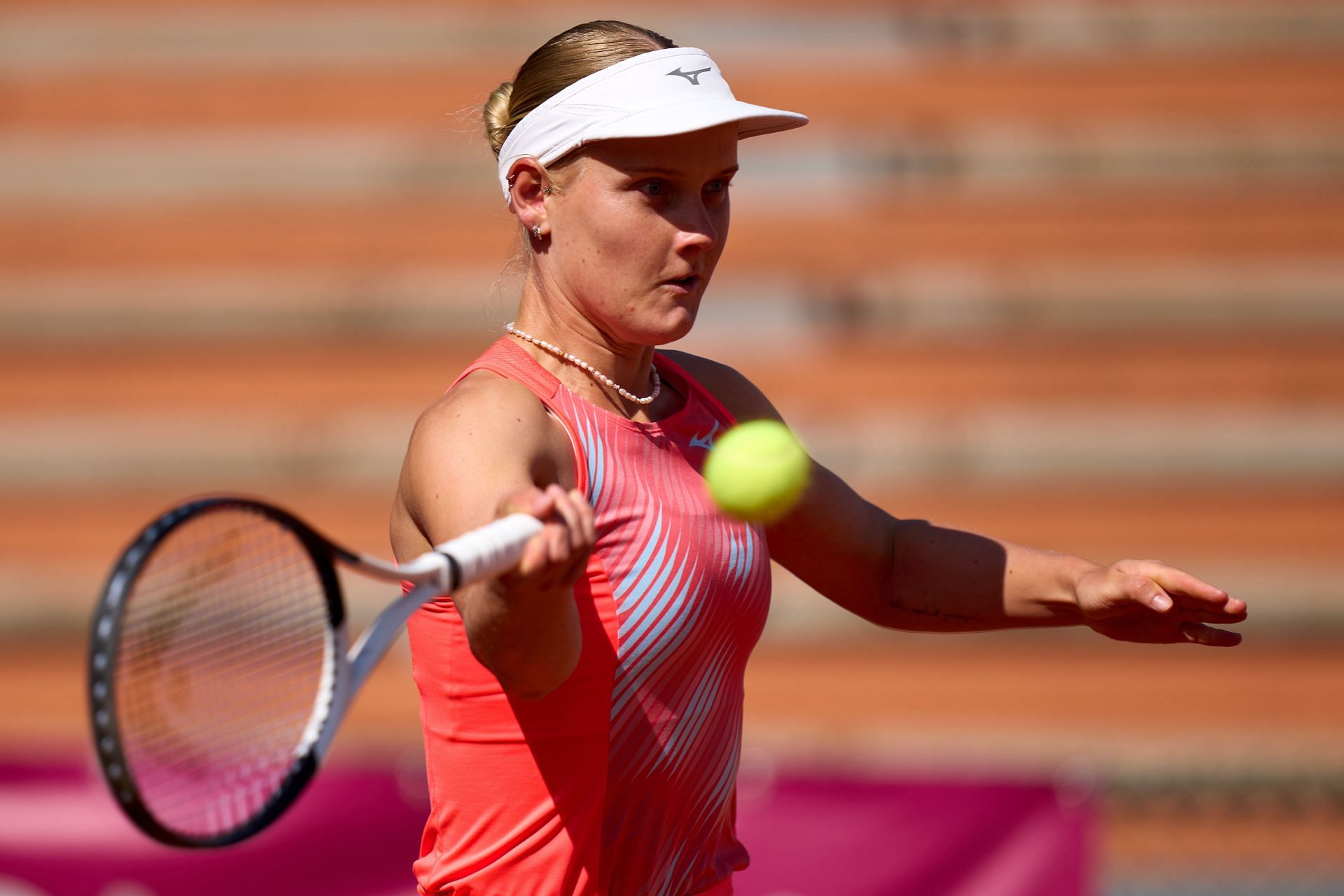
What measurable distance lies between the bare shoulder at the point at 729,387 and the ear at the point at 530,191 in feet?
1.15

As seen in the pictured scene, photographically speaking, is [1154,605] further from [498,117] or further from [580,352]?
[498,117]

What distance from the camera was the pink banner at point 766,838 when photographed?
12.9 feet

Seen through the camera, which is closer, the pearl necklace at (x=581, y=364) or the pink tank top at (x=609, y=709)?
the pink tank top at (x=609, y=709)

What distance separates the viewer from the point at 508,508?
71.7 inches

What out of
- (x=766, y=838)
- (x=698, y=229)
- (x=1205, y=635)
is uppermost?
(x=698, y=229)

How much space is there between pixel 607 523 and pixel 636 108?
559mm

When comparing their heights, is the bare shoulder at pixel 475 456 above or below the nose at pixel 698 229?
below

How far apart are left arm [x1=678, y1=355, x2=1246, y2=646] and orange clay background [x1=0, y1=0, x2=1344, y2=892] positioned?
3545mm

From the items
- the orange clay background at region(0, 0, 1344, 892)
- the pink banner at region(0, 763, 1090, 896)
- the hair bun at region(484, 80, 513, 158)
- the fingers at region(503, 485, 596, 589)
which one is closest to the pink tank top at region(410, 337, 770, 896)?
the fingers at region(503, 485, 596, 589)

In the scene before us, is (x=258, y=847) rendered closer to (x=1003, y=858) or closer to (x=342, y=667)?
(x=1003, y=858)

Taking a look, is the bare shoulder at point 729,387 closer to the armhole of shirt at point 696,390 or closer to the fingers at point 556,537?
the armhole of shirt at point 696,390

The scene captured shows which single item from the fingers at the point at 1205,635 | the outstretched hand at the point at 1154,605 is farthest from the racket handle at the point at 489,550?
the fingers at the point at 1205,635

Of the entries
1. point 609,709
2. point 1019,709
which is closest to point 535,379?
point 609,709

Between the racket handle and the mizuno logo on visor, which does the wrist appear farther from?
the racket handle
